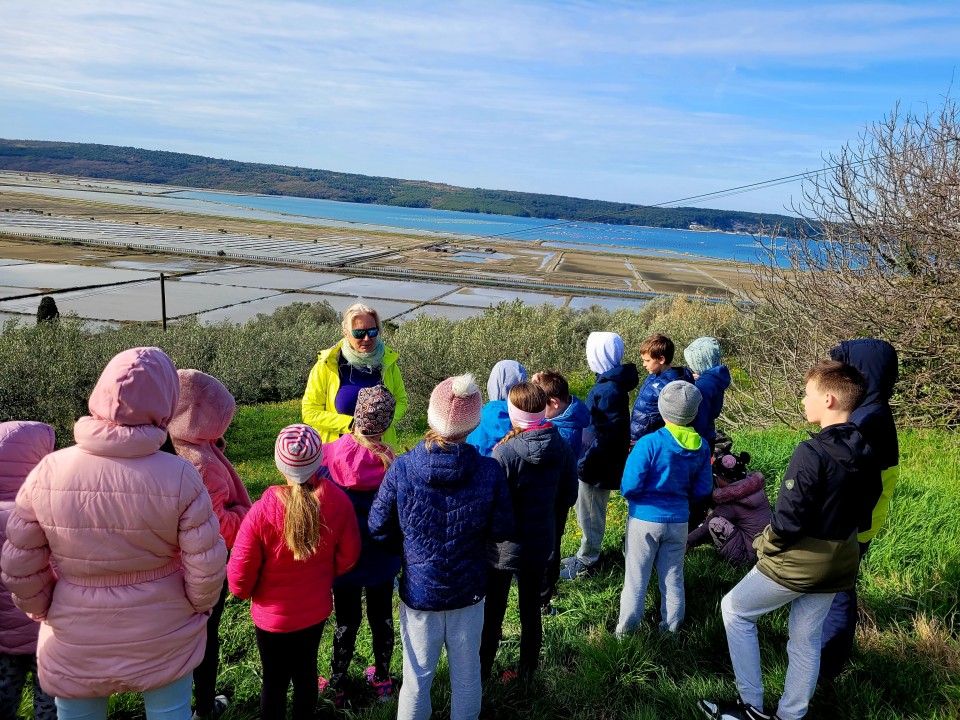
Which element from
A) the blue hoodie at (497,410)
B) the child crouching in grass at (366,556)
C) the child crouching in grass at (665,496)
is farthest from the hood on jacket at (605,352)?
the child crouching in grass at (366,556)

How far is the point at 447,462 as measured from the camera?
262 cm

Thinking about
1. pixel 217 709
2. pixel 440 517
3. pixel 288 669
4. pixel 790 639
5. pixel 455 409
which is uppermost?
pixel 455 409

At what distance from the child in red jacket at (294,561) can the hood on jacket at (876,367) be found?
8.28ft

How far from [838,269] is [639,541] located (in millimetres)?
6616

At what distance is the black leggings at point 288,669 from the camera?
2.74 metres

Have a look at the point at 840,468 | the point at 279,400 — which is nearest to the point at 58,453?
the point at 840,468

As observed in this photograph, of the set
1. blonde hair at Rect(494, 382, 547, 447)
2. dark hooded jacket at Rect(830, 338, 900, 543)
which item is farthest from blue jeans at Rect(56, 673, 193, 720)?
dark hooded jacket at Rect(830, 338, 900, 543)

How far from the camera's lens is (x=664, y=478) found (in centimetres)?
349

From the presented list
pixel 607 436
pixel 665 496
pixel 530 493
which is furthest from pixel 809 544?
pixel 607 436

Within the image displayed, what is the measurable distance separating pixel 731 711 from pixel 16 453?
11.1 feet

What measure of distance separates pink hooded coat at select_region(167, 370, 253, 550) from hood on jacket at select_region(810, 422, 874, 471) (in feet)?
8.67

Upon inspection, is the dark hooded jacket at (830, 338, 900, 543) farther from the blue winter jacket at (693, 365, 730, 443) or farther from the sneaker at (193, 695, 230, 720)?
the sneaker at (193, 695, 230, 720)

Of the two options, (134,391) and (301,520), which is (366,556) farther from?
(134,391)

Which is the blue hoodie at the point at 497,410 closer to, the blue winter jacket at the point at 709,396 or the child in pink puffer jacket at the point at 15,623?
the blue winter jacket at the point at 709,396
